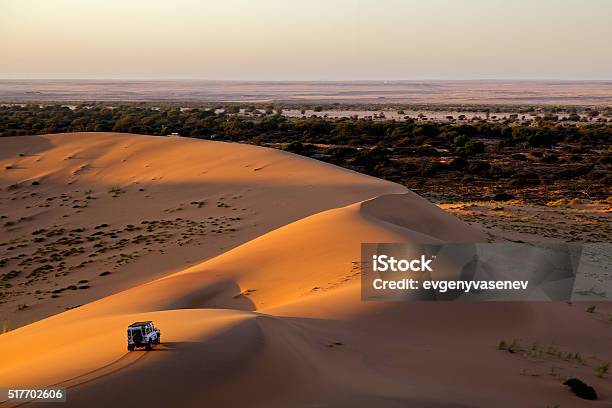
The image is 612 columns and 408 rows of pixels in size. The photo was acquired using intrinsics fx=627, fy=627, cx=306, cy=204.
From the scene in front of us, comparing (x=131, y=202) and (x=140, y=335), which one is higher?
(x=140, y=335)

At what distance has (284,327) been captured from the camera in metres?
8.03

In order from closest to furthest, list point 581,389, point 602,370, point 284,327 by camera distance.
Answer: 1. point 581,389
2. point 284,327
3. point 602,370

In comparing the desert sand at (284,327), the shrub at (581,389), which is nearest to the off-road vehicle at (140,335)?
the desert sand at (284,327)

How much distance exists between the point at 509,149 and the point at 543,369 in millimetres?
37540

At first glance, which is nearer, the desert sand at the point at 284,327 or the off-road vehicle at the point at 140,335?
the desert sand at the point at 284,327

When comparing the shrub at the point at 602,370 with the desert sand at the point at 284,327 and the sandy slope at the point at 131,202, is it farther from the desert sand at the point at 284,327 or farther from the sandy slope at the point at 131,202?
the sandy slope at the point at 131,202

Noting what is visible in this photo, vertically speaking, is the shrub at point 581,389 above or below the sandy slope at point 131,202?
above

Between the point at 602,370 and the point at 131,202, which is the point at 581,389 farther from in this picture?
the point at 131,202

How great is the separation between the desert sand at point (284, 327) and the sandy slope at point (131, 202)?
5.1 inches

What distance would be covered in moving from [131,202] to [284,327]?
19.1 metres

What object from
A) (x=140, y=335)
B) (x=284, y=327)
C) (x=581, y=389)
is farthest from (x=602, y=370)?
(x=140, y=335)

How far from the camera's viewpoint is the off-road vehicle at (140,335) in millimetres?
6578

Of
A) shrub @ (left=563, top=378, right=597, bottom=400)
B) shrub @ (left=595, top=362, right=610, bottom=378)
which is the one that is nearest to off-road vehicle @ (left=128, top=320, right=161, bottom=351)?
shrub @ (left=563, top=378, right=597, bottom=400)

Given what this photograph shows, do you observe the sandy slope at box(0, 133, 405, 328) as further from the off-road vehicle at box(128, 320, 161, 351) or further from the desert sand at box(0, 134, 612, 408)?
the off-road vehicle at box(128, 320, 161, 351)
